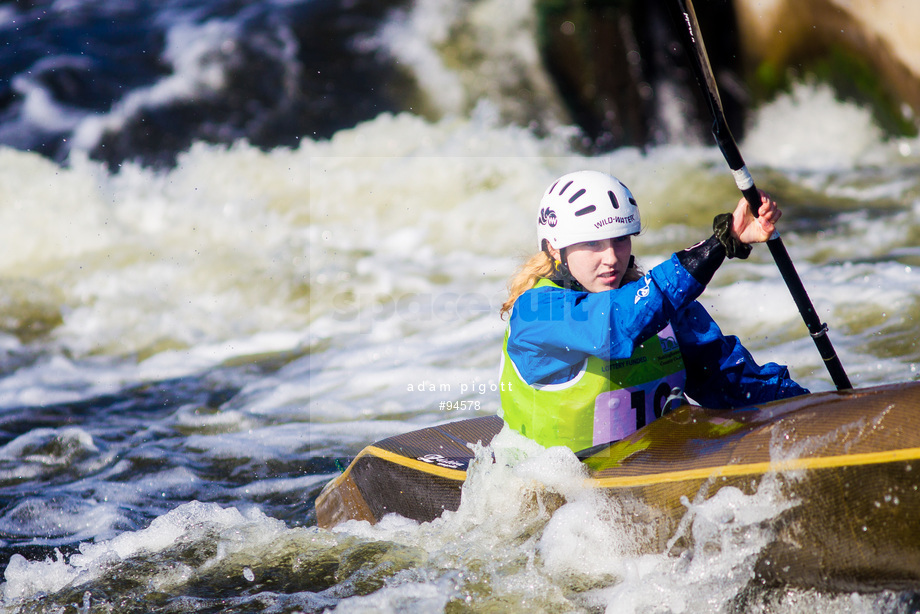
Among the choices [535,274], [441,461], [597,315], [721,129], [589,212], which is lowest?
[441,461]

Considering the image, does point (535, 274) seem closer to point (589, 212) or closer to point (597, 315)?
point (589, 212)

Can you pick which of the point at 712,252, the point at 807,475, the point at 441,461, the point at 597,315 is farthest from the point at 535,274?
the point at 807,475

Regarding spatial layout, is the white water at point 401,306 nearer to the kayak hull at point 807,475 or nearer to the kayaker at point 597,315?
the kayak hull at point 807,475

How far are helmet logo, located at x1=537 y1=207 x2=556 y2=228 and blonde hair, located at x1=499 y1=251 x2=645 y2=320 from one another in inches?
4.8

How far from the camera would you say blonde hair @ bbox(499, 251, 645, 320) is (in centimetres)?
302

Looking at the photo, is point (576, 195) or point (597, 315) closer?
point (597, 315)

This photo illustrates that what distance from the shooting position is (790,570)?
2428mm

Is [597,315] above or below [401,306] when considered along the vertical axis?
above

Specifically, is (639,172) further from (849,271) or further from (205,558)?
(205,558)

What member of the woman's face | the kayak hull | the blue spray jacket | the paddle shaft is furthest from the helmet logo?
the kayak hull

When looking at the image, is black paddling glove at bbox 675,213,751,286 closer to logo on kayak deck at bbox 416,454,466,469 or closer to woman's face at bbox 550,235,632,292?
woman's face at bbox 550,235,632,292

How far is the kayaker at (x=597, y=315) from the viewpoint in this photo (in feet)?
8.65

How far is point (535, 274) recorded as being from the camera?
303 centimetres

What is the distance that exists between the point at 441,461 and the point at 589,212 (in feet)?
4.16
